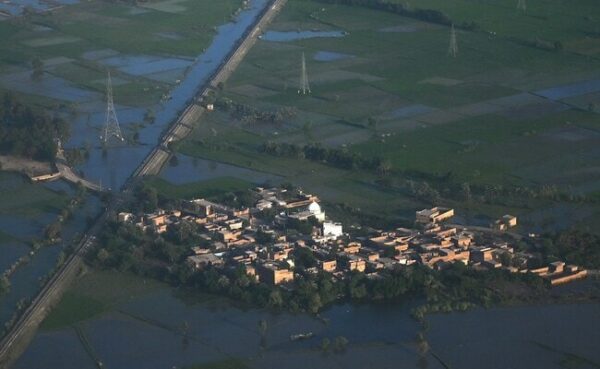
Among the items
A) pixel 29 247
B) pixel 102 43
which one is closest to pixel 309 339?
pixel 29 247

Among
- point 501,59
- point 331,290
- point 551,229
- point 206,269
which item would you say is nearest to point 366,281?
point 331,290

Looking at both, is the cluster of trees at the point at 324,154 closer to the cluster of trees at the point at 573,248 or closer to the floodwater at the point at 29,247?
the floodwater at the point at 29,247

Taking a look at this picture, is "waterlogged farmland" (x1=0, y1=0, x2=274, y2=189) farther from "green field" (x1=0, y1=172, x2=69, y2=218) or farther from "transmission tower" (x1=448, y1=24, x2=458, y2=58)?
"transmission tower" (x1=448, y1=24, x2=458, y2=58)

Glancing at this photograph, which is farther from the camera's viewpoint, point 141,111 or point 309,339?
point 141,111

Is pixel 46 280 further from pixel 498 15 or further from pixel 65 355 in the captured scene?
pixel 498 15

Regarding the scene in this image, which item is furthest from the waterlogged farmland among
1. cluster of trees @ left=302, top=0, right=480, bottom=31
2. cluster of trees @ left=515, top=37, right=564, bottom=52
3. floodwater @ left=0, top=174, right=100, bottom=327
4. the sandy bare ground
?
cluster of trees @ left=515, top=37, right=564, bottom=52

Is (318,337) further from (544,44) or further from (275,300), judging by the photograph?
(544,44)
